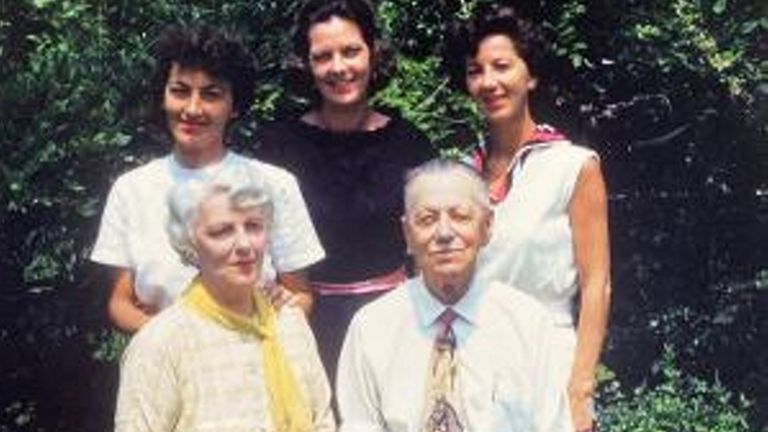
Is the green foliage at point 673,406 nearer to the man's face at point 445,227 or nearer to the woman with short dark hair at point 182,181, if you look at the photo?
the woman with short dark hair at point 182,181

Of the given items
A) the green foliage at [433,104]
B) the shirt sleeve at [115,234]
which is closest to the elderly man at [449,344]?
A: the shirt sleeve at [115,234]

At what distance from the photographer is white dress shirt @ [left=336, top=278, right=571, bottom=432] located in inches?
185

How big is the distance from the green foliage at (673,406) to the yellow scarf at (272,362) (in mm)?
4311

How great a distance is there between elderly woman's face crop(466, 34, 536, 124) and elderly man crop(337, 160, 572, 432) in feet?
1.55

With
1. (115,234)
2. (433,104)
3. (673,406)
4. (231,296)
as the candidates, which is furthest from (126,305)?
(673,406)

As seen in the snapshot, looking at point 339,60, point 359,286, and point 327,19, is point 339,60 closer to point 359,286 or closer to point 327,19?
point 327,19

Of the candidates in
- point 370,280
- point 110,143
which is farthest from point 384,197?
point 110,143

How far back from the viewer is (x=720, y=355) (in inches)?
356

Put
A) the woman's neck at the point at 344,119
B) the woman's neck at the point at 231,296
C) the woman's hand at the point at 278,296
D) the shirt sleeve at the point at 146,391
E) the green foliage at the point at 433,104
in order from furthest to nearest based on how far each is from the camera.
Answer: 1. the green foliage at the point at 433,104
2. the woman's neck at the point at 344,119
3. the woman's hand at the point at 278,296
4. the woman's neck at the point at 231,296
5. the shirt sleeve at the point at 146,391

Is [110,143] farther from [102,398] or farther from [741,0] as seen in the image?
[741,0]

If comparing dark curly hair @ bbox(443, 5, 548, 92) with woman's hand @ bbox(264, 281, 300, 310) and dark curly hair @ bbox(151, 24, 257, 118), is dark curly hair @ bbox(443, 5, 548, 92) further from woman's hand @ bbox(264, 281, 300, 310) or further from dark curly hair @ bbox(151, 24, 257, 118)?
woman's hand @ bbox(264, 281, 300, 310)

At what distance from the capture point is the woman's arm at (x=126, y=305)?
199 inches

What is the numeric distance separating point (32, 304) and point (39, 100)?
1.14 meters

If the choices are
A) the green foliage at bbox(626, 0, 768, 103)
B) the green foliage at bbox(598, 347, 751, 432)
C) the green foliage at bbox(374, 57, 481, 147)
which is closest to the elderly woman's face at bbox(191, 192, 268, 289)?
the green foliage at bbox(374, 57, 481, 147)
